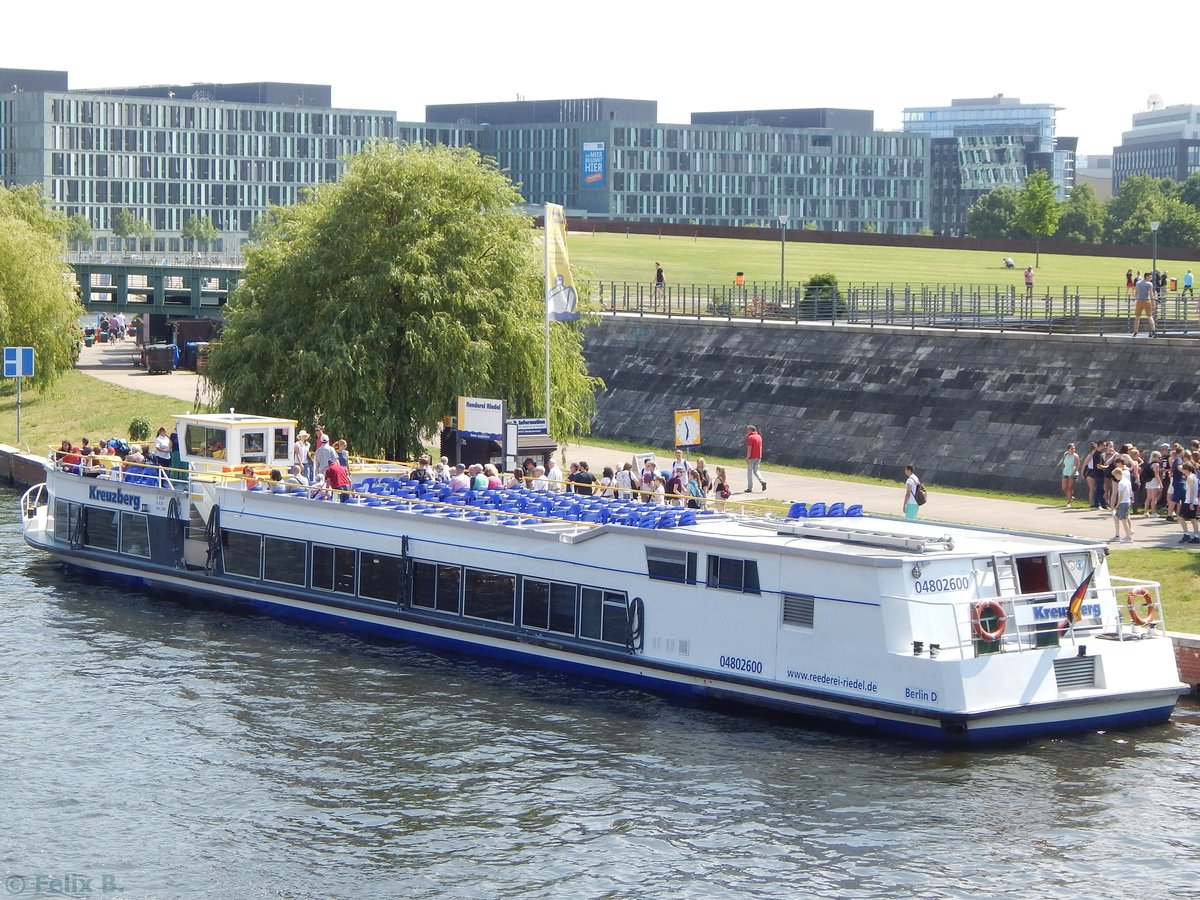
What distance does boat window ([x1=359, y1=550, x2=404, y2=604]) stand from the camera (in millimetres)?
32531

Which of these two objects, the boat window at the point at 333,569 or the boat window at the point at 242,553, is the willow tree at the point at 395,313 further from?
the boat window at the point at 333,569

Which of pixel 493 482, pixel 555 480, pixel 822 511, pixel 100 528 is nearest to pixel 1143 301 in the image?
pixel 555 480

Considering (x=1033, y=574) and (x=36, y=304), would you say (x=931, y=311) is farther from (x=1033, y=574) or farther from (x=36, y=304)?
(x=1033, y=574)

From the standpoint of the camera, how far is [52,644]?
31734 mm

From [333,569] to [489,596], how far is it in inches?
162

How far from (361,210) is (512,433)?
1088 centimetres

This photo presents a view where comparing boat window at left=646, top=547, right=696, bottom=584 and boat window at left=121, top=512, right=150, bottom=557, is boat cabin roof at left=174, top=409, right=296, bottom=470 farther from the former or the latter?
boat window at left=646, top=547, right=696, bottom=584

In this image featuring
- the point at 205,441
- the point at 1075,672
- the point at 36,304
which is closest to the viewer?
the point at 1075,672

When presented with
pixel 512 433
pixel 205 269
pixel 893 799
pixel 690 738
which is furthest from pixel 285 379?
pixel 205 269

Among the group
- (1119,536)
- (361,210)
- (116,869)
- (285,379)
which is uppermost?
(361,210)

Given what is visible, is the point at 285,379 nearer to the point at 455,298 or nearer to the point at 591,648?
the point at 455,298

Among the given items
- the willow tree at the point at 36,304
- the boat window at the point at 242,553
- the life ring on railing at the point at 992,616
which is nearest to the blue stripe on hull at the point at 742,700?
the boat window at the point at 242,553

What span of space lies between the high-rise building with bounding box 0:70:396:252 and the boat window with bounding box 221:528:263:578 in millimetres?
141821

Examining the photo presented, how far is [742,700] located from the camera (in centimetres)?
2745
